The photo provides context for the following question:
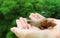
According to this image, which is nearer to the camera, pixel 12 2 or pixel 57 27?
pixel 57 27

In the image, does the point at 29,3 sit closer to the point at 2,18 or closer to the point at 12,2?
the point at 12,2

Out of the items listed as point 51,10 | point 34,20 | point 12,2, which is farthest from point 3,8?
point 34,20

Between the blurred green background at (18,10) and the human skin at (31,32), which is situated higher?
the human skin at (31,32)

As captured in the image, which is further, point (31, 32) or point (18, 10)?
point (18, 10)

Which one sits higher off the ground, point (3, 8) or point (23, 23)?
point (23, 23)

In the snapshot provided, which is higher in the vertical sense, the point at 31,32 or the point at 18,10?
the point at 31,32

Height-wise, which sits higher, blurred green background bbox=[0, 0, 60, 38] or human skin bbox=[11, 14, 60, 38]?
human skin bbox=[11, 14, 60, 38]

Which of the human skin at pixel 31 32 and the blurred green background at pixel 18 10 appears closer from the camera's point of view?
the human skin at pixel 31 32


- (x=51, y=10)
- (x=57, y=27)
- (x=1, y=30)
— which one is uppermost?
(x=57, y=27)
